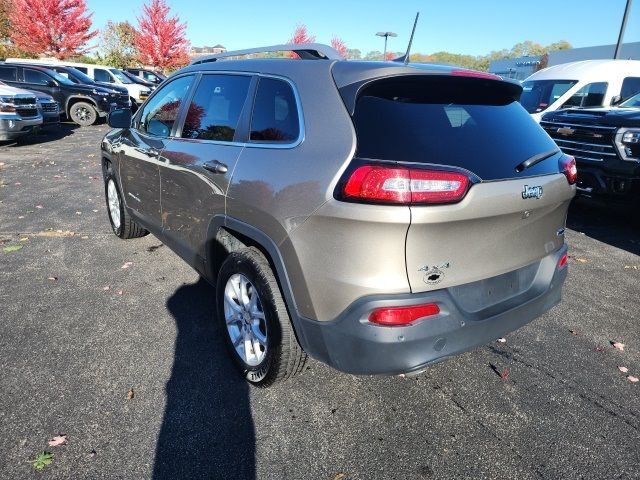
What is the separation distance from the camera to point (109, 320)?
3408 mm

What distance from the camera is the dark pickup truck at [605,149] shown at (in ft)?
17.6

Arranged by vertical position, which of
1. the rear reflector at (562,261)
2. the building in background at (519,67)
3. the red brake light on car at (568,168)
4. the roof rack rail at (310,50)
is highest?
the building in background at (519,67)

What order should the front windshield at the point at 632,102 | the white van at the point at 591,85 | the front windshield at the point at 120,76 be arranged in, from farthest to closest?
the front windshield at the point at 120,76
the white van at the point at 591,85
the front windshield at the point at 632,102

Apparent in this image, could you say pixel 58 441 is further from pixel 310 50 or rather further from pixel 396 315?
pixel 310 50

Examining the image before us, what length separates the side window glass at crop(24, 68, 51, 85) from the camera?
14.8 meters

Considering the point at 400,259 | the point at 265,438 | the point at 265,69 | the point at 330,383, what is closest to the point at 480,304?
the point at 400,259

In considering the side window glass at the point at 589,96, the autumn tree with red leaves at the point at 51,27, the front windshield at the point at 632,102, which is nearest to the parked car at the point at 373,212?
the front windshield at the point at 632,102

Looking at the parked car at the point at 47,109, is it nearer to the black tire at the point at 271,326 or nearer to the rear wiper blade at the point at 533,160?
the black tire at the point at 271,326

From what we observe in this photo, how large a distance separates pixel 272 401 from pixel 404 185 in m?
1.48

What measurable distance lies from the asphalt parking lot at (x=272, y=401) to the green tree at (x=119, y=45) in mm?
39495

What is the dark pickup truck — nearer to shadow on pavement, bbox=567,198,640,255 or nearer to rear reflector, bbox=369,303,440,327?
shadow on pavement, bbox=567,198,640,255

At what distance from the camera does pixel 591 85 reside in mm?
9320

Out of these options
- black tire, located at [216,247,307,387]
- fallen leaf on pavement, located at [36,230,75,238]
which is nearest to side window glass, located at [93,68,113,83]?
fallen leaf on pavement, located at [36,230,75,238]

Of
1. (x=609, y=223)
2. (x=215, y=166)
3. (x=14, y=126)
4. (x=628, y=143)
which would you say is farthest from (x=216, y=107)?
(x=14, y=126)
